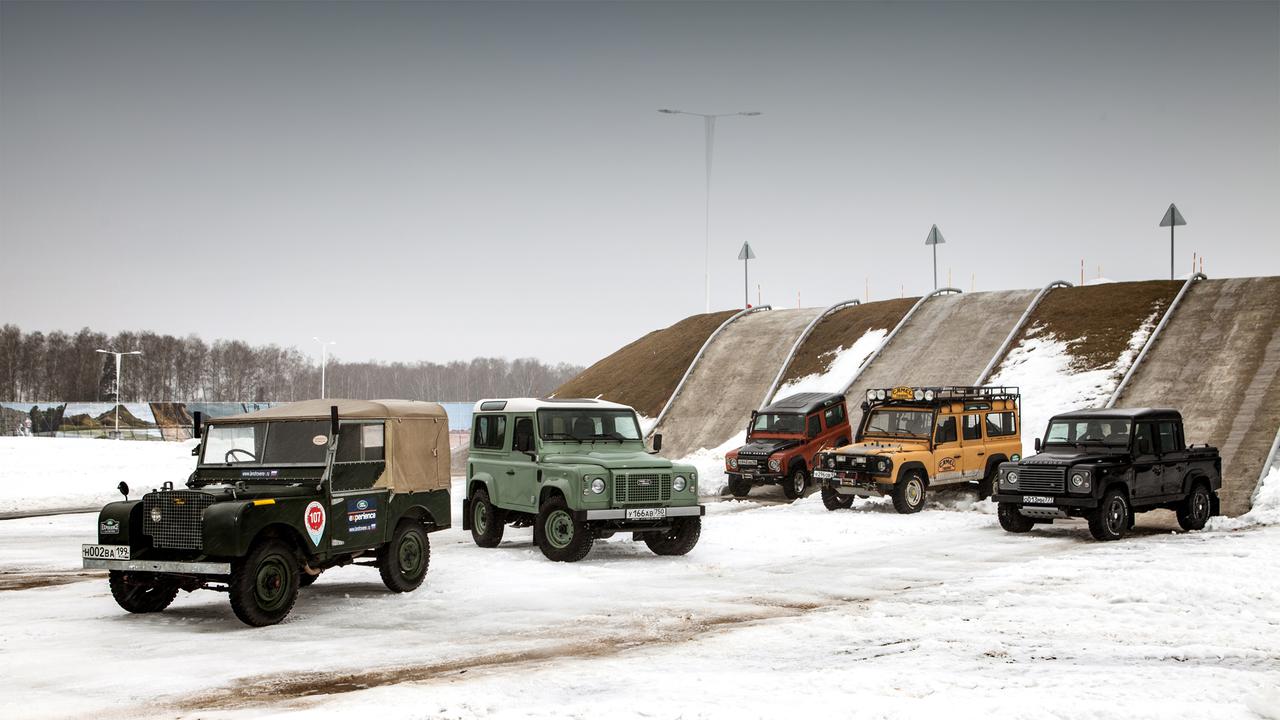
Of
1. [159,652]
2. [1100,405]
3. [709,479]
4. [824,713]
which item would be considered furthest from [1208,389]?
[159,652]

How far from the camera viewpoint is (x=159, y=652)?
9766 millimetres

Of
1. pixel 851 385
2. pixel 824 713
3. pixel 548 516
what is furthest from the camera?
pixel 851 385

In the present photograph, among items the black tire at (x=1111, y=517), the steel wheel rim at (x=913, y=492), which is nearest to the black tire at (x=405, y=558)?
the black tire at (x=1111, y=517)

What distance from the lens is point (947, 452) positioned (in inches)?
904

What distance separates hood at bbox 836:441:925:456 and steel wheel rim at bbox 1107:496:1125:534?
16.5ft

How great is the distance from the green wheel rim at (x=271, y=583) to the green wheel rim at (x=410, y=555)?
2031 millimetres

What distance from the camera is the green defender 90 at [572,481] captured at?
15406 millimetres

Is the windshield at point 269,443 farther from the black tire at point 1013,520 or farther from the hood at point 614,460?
the black tire at point 1013,520

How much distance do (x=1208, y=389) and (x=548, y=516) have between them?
23521mm

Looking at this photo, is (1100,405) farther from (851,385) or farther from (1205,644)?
(1205,644)

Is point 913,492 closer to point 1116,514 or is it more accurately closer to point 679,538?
point 1116,514

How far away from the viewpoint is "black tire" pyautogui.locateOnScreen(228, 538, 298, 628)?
10664mm

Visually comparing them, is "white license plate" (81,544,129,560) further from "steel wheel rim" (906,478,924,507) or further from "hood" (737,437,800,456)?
"hood" (737,437,800,456)

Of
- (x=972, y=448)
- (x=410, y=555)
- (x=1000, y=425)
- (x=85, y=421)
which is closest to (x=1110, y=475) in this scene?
(x=972, y=448)
